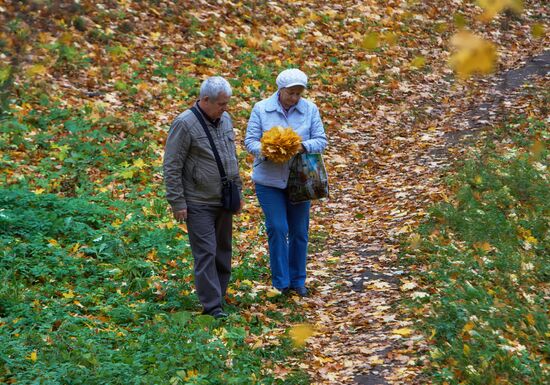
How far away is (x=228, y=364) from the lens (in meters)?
5.88

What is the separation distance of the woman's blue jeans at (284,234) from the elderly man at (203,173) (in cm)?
60

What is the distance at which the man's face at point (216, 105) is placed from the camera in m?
6.73

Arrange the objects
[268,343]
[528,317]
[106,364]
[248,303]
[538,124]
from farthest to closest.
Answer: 1. [538,124]
2. [248,303]
3. [268,343]
4. [528,317]
5. [106,364]

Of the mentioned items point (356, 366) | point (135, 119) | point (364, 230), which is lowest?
point (356, 366)

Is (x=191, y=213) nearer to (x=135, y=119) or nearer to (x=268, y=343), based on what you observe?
(x=268, y=343)

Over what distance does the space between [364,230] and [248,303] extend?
256cm

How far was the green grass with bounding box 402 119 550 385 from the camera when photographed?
5.49 m

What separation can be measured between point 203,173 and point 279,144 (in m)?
0.78

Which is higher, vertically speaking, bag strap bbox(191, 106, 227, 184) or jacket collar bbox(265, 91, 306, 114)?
jacket collar bbox(265, 91, 306, 114)

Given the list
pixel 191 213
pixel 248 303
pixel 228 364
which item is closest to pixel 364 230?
pixel 248 303

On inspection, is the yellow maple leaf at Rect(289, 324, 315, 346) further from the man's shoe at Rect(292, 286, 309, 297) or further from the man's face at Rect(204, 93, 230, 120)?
the man's face at Rect(204, 93, 230, 120)

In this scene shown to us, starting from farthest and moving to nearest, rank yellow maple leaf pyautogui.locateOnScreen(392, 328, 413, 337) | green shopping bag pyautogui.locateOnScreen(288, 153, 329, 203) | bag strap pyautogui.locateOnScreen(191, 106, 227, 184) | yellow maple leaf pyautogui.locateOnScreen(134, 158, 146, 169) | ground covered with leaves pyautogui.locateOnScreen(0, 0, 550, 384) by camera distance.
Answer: yellow maple leaf pyautogui.locateOnScreen(134, 158, 146, 169) < green shopping bag pyautogui.locateOnScreen(288, 153, 329, 203) < bag strap pyautogui.locateOnScreen(191, 106, 227, 184) < yellow maple leaf pyautogui.locateOnScreen(392, 328, 413, 337) < ground covered with leaves pyautogui.locateOnScreen(0, 0, 550, 384)

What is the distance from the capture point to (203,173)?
683 cm

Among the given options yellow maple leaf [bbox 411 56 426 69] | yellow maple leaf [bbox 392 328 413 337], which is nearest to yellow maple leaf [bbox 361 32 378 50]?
yellow maple leaf [bbox 411 56 426 69]
